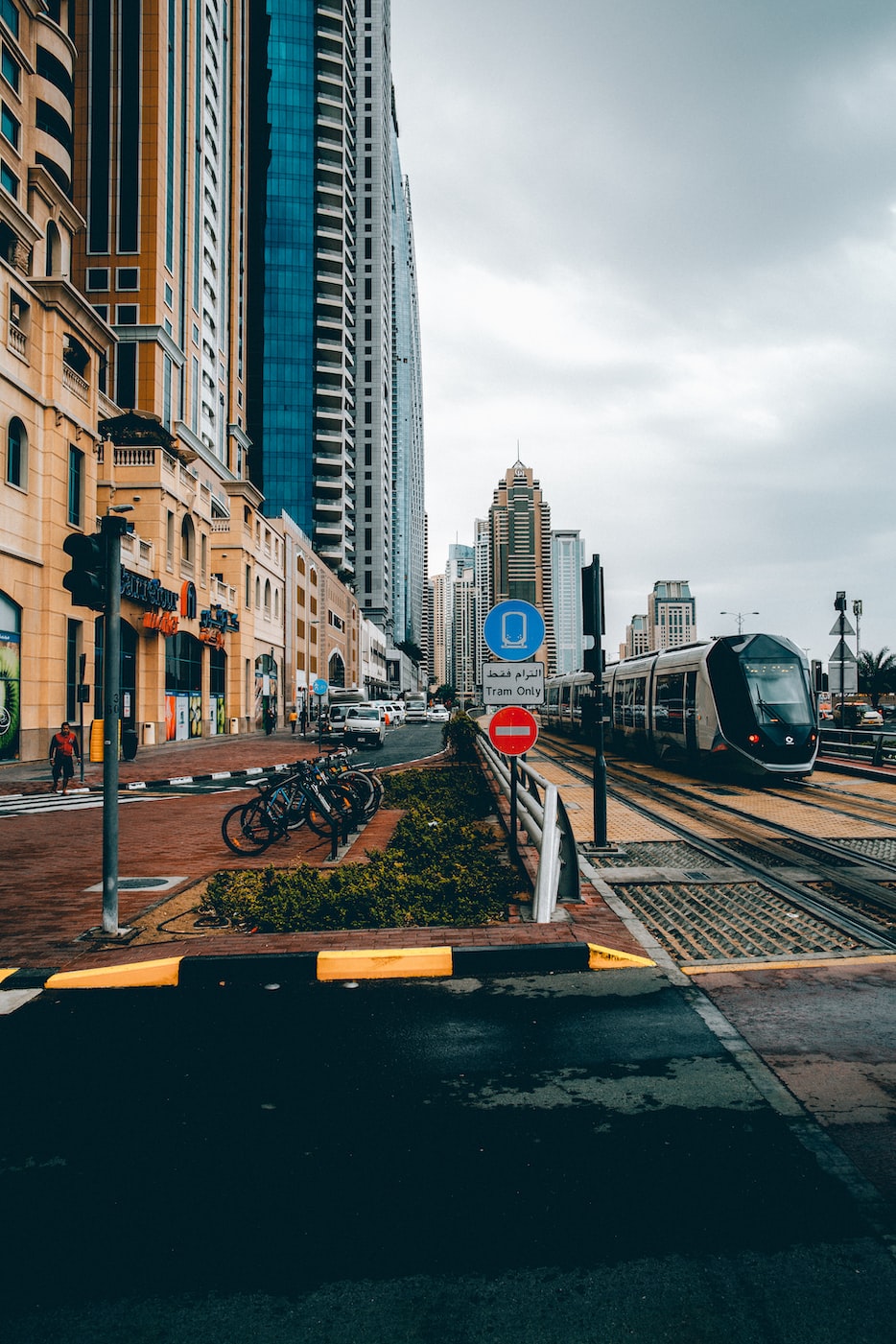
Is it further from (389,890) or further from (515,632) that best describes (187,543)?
(389,890)

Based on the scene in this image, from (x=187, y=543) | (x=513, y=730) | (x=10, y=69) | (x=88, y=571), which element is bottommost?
(x=513, y=730)

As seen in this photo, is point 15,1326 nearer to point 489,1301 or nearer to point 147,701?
point 489,1301

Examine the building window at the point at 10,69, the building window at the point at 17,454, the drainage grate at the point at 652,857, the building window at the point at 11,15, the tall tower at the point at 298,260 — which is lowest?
the drainage grate at the point at 652,857

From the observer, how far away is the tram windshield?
687 inches

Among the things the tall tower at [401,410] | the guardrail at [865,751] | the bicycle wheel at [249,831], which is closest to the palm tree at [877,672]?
the guardrail at [865,751]

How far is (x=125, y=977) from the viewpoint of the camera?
18.4 feet

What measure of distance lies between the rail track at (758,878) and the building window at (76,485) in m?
21.5

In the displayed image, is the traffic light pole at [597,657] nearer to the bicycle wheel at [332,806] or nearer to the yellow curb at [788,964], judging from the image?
the bicycle wheel at [332,806]

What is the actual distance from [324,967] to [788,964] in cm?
318

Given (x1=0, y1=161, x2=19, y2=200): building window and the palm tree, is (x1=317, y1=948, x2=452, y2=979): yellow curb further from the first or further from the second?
the palm tree

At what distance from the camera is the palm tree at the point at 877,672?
60219 millimetres

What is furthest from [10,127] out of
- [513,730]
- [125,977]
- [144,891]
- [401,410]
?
[401,410]

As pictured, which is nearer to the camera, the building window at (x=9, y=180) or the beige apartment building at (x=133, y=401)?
the beige apartment building at (x=133, y=401)

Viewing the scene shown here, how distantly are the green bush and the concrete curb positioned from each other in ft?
2.66
